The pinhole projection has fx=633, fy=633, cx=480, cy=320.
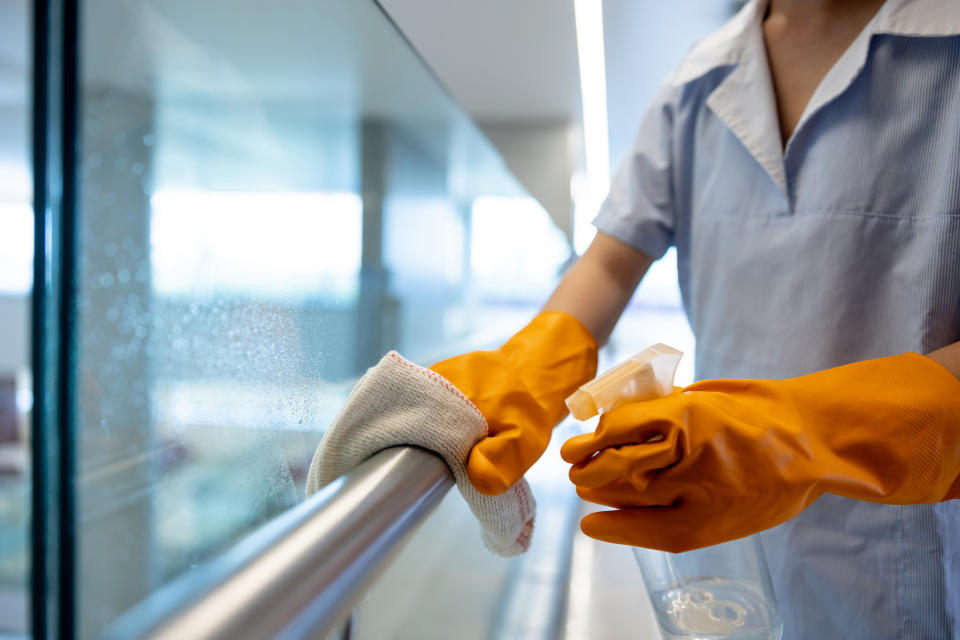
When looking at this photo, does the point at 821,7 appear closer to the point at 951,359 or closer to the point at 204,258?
the point at 951,359

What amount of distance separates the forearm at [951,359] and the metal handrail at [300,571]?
554 millimetres

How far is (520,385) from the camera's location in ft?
1.87

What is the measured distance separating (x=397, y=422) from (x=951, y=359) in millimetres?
562

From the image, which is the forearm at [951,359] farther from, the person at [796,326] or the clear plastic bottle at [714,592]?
the clear plastic bottle at [714,592]

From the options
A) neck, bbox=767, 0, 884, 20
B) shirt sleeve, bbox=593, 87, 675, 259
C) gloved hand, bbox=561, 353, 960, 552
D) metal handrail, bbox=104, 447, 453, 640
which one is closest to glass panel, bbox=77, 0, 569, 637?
metal handrail, bbox=104, 447, 453, 640

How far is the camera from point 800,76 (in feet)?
2.99

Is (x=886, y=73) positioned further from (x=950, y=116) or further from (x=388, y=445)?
(x=388, y=445)

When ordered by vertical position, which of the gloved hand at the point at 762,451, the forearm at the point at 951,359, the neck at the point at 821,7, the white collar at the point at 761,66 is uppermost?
the neck at the point at 821,7

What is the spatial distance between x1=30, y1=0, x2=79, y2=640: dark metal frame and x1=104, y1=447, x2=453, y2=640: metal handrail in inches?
2.6

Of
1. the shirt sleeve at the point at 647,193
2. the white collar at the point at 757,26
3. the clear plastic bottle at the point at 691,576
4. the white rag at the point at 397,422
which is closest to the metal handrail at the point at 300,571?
the white rag at the point at 397,422

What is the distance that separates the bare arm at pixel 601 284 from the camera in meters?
0.82

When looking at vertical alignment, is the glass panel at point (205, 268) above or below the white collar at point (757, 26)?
below

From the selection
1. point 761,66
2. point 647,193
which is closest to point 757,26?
point 761,66

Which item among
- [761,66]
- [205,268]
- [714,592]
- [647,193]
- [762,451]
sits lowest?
[714,592]
